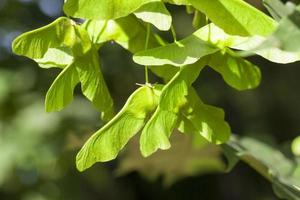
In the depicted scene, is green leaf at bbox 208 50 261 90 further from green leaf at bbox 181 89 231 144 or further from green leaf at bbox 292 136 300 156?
green leaf at bbox 292 136 300 156

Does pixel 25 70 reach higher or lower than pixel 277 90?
higher

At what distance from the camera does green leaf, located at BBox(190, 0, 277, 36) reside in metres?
0.89

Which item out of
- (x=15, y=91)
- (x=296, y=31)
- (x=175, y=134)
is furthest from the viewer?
(x=15, y=91)

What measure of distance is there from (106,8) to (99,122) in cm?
Result: 122

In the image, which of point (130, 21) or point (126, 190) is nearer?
point (130, 21)

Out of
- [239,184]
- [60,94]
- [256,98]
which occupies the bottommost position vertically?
[239,184]

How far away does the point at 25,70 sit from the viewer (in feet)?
8.48

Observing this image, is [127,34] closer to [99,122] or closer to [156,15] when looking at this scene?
[156,15]

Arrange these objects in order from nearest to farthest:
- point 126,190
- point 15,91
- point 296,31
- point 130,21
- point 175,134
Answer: point 296,31 → point 130,21 → point 175,134 → point 15,91 → point 126,190

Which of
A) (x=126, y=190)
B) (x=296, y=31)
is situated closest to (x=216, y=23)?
(x=296, y=31)

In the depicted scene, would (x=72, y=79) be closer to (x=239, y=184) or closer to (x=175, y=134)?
(x=175, y=134)

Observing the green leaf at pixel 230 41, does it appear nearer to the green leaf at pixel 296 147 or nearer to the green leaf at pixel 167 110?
the green leaf at pixel 167 110

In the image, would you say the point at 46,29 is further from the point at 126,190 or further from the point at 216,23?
the point at 126,190

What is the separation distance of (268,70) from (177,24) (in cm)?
45
